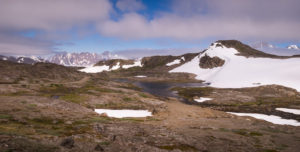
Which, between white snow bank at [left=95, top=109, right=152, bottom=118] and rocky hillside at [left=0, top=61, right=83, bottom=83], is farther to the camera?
rocky hillside at [left=0, top=61, right=83, bottom=83]

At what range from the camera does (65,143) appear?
976 inches

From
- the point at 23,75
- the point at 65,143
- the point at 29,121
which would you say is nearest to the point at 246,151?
the point at 65,143

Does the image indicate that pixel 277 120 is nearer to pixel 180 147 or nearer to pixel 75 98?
pixel 180 147

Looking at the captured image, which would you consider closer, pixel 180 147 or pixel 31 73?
pixel 180 147

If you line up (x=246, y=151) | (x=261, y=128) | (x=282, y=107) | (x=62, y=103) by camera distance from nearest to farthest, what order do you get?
(x=246, y=151), (x=261, y=128), (x=62, y=103), (x=282, y=107)

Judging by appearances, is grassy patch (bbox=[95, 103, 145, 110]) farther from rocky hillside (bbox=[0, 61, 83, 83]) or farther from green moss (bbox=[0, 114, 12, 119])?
rocky hillside (bbox=[0, 61, 83, 83])

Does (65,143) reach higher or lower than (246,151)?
higher

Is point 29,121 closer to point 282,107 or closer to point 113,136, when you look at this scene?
point 113,136

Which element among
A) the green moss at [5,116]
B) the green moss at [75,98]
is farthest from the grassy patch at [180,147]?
the green moss at [75,98]

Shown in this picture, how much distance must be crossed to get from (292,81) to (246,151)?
149 meters

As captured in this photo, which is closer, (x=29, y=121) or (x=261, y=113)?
(x=29, y=121)

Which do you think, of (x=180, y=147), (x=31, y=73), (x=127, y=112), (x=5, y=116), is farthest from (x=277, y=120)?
(x=31, y=73)

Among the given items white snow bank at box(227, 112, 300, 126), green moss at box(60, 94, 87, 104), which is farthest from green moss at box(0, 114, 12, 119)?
white snow bank at box(227, 112, 300, 126)

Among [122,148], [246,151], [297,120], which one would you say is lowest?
[297,120]
